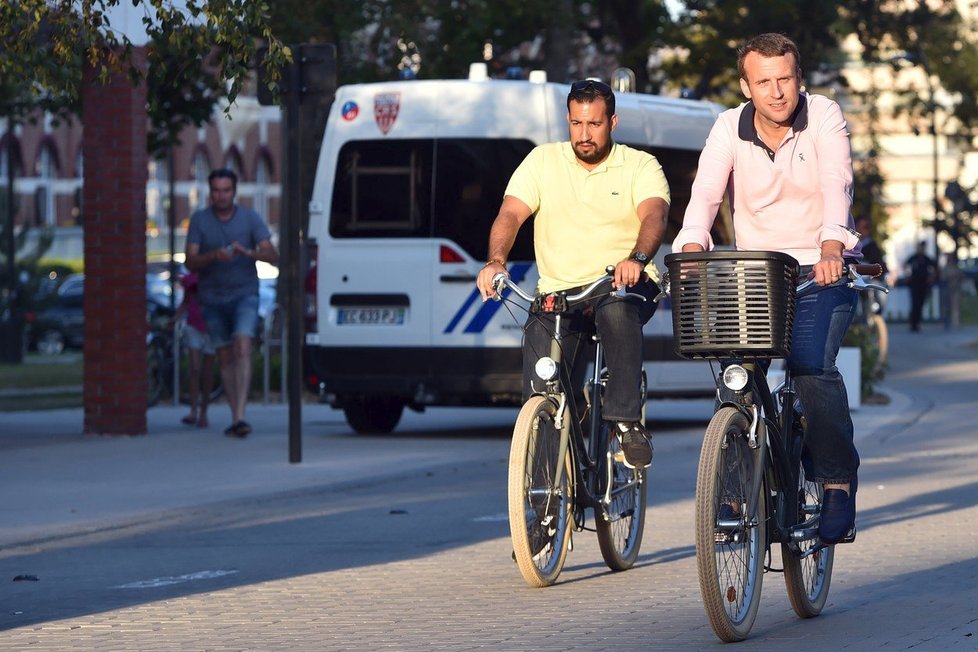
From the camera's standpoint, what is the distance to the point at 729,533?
6461 mm

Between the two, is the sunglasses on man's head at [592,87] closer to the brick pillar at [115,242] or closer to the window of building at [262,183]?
the brick pillar at [115,242]

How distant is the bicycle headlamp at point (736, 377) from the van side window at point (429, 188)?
8.28 m

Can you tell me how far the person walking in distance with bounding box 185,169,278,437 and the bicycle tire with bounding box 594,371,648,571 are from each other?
702 centimetres

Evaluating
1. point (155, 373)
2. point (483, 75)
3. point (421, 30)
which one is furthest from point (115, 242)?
point (421, 30)

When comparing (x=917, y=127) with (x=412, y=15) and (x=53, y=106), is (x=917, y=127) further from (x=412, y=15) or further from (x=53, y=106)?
(x=53, y=106)

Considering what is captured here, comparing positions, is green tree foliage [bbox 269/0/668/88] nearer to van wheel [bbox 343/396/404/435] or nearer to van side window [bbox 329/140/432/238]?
van side window [bbox 329/140/432/238]

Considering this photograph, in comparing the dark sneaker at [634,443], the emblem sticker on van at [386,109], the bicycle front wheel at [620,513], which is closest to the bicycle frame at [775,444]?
the dark sneaker at [634,443]

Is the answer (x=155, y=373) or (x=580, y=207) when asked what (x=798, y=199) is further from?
(x=155, y=373)

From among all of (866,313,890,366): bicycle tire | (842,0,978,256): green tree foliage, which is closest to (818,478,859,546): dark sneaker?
(866,313,890,366): bicycle tire

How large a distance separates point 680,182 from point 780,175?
9.12 m

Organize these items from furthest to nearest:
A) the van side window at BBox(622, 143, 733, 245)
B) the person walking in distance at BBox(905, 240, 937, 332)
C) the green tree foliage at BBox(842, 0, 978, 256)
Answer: the person walking in distance at BBox(905, 240, 937, 332) < the green tree foliage at BBox(842, 0, 978, 256) < the van side window at BBox(622, 143, 733, 245)

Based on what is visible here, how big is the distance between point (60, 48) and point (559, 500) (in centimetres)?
341

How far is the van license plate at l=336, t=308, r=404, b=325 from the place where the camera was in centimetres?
1538

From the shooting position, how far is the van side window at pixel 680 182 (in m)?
15.6
